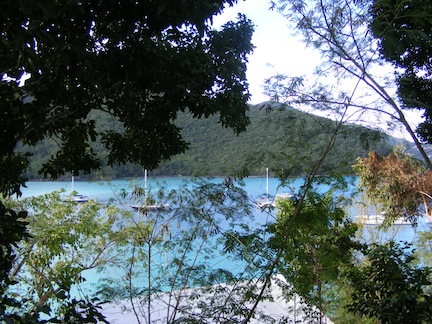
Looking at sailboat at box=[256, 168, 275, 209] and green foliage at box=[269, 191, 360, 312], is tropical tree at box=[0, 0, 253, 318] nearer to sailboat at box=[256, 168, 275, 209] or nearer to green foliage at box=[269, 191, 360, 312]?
sailboat at box=[256, 168, 275, 209]

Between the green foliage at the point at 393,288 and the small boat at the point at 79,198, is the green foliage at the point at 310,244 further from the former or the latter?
the small boat at the point at 79,198

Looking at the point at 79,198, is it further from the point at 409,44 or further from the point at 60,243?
the point at 409,44

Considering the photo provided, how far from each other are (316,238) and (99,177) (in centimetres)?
186

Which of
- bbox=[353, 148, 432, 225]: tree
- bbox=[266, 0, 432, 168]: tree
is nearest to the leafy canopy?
bbox=[266, 0, 432, 168]: tree

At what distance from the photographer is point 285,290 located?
3.16m

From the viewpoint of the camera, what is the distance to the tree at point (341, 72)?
2541 mm

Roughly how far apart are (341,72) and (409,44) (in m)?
0.75

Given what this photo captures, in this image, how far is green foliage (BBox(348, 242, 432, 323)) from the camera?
2020mm

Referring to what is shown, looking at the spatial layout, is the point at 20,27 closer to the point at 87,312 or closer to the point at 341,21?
the point at 87,312

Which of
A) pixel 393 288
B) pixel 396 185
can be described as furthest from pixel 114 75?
pixel 396 185

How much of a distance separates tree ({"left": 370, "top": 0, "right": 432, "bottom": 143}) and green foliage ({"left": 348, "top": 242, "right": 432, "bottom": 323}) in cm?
104

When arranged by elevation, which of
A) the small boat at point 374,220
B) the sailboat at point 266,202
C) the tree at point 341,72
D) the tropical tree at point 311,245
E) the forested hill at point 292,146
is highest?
the tree at point 341,72

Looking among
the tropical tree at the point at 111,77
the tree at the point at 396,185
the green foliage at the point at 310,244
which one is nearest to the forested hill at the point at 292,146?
the green foliage at the point at 310,244

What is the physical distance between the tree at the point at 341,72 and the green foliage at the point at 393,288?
0.71 metres
